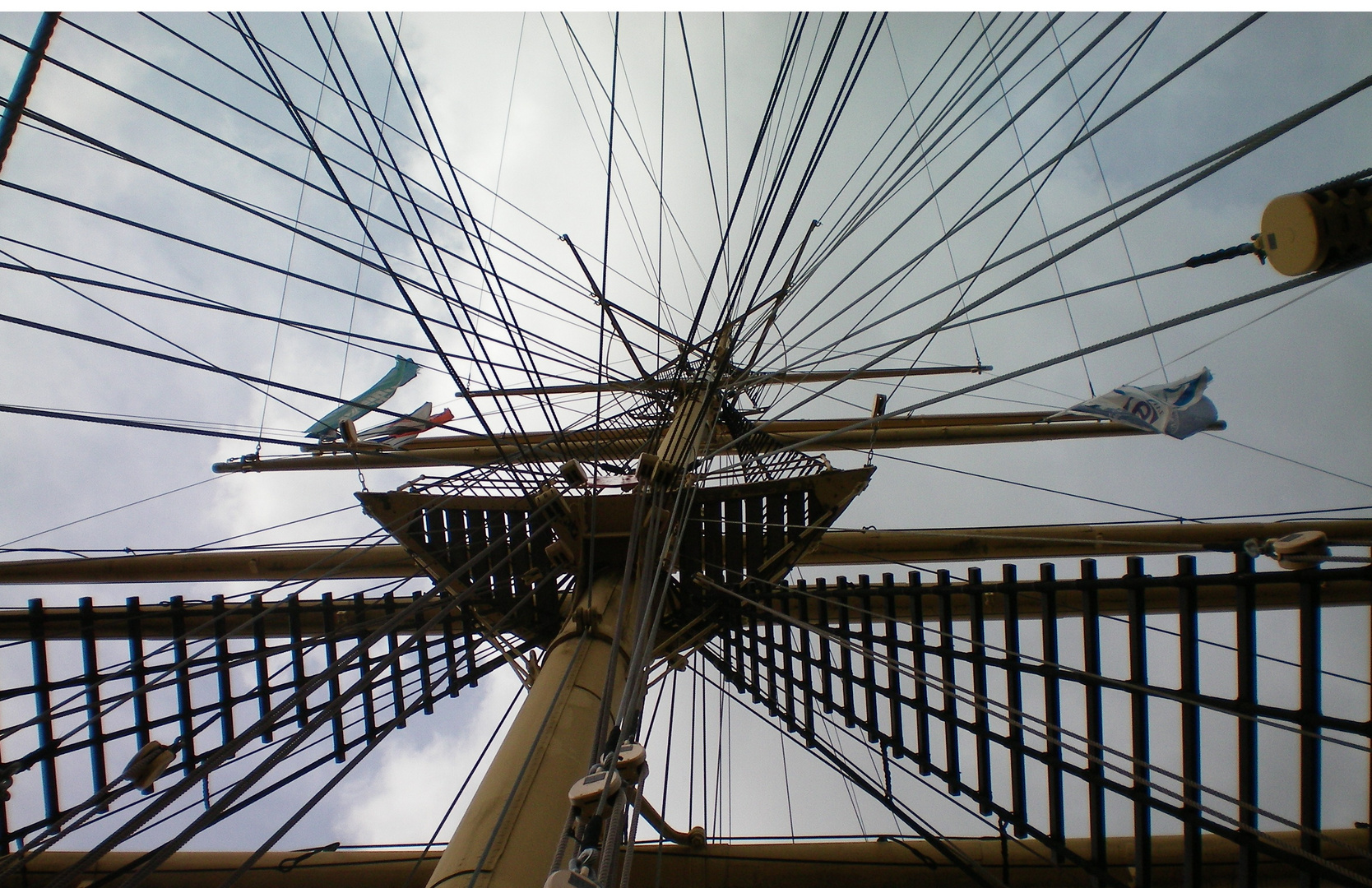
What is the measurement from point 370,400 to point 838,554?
632 centimetres

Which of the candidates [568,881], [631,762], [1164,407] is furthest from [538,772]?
[1164,407]

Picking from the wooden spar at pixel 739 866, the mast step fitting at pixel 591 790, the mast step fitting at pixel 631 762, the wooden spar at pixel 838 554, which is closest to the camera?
the mast step fitting at pixel 591 790

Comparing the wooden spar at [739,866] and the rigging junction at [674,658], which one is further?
the wooden spar at [739,866]

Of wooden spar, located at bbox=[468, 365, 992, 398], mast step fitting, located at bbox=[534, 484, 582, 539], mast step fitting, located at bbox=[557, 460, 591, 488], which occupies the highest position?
wooden spar, located at bbox=[468, 365, 992, 398]

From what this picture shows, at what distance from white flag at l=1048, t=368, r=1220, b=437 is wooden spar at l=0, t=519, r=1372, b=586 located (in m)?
3.34

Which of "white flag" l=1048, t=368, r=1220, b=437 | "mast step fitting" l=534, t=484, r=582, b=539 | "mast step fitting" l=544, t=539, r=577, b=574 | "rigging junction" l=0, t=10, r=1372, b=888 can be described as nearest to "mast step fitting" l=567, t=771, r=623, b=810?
"rigging junction" l=0, t=10, r=1372, b=888

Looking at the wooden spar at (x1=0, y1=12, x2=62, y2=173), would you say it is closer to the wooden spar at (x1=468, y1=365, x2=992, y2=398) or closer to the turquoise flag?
the wooden spar at (x1=468, y1=365, x2=992, y2=398)

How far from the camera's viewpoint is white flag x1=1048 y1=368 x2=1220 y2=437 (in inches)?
158

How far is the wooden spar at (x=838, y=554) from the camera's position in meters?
7.71

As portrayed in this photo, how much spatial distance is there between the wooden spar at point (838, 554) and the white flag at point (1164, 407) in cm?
334

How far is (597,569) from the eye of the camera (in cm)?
505

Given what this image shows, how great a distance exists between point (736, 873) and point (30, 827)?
4781 millimetres

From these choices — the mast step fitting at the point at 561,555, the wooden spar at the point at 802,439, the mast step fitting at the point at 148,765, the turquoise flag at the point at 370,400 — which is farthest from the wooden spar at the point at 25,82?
the wooden spar at the point at 802,439

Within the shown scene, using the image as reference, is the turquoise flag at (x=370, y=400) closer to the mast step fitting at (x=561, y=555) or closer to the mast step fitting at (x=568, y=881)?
the mast step fitting at (x=561, y=555)
